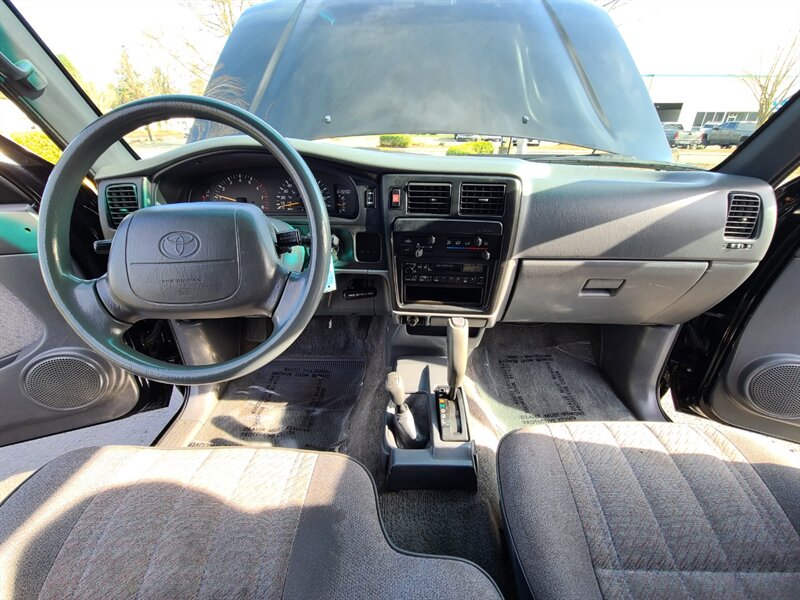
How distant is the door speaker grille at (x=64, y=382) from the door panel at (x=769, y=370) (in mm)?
2896

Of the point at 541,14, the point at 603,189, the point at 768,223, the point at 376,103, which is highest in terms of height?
the point at 541,14

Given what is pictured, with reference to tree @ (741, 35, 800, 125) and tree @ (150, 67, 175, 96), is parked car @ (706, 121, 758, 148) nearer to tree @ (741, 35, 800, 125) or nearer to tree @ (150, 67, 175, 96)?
tree @ (741, 35, 800, 125)

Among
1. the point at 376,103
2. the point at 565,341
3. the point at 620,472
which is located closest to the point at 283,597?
the point at 620,472

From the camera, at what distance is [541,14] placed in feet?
6.84

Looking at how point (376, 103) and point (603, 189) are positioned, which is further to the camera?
point (376, 103)

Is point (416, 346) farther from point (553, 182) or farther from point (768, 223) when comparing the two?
point (768, 223)

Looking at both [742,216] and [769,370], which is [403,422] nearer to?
[742,216]

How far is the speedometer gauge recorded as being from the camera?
5.38ft

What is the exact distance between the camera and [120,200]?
1.58 meters

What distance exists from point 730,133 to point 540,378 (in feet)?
4.78

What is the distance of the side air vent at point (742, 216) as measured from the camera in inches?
58.2

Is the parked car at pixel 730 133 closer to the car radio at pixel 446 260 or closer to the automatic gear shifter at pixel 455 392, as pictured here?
the car radio at pixel 446 260

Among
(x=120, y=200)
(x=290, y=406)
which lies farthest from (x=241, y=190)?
(x=290, y=406)

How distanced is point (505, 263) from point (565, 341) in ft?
4.03
